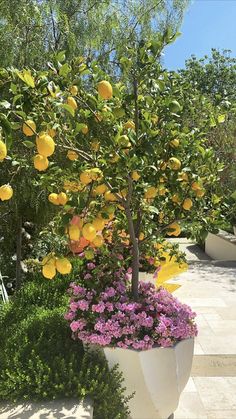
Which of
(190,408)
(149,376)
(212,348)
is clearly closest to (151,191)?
(149,376)

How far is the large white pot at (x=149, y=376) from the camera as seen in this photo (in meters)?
2.38

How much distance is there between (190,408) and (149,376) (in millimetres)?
810

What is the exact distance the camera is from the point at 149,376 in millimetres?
2383

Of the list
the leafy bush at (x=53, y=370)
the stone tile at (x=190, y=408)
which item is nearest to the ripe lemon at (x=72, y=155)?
the leafy bush at (x=53, y=370)

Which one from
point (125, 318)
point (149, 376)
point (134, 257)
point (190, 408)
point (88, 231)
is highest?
point (88, 231)

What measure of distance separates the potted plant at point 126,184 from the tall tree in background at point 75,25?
2.61m

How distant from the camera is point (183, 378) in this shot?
254 cm

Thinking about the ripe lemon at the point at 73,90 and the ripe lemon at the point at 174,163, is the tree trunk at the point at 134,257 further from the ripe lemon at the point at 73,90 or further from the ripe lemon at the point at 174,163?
the ripe lemon at the point at 73,90

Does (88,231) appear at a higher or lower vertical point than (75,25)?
lower

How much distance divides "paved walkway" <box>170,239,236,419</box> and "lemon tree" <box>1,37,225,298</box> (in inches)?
47.7

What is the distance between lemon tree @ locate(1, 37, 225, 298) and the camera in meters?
1.68

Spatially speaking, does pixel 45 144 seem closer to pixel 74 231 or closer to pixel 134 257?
pixel 74 231

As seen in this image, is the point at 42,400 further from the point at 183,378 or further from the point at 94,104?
the point at 94,104

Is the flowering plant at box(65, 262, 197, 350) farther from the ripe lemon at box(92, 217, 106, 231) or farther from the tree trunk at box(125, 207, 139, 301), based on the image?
the ripe lemon at box(92, 217, 106, 231)
